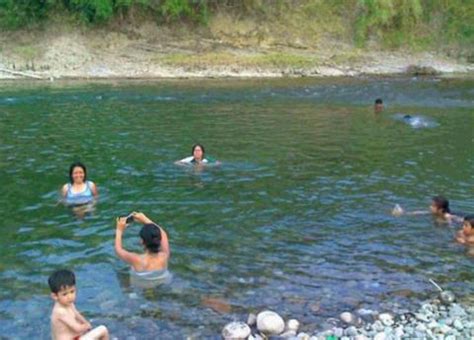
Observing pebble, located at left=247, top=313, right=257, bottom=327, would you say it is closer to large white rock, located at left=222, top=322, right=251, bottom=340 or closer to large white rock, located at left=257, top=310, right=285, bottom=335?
large white rock, located at left=257, top=310, right=285, bottom=335

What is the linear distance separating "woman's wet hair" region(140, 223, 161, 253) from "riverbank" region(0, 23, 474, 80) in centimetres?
3707

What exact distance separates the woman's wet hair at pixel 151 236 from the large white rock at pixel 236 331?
2039 mm

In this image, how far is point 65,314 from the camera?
768cm

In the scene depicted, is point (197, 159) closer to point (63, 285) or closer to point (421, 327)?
point (421, 327)

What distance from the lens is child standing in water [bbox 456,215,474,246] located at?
11961mm

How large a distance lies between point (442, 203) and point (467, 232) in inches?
52.7

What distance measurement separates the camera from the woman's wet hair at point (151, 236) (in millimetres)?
9953

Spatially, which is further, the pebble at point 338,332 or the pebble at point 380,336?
the pebble at point 338,332

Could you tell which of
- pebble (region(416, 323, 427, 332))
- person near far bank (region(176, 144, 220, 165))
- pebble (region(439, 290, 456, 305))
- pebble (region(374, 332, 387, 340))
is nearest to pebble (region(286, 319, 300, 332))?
pebble (region(374, 332, 387, 340))

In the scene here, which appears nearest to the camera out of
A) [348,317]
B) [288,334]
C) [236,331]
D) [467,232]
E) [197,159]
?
[236,331]

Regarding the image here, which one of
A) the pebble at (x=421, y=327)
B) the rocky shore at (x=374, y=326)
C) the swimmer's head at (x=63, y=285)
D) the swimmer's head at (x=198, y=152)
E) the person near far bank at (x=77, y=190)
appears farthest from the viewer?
the swimmer's head at (x=198, y=152)

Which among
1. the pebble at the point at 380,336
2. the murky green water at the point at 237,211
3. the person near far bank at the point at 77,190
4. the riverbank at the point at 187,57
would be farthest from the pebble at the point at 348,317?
the riverbank at the point at 187,57

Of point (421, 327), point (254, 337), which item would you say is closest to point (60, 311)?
point (254, 337)

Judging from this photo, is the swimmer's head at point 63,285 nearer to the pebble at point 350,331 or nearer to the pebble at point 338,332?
the pebble at point 338,332
